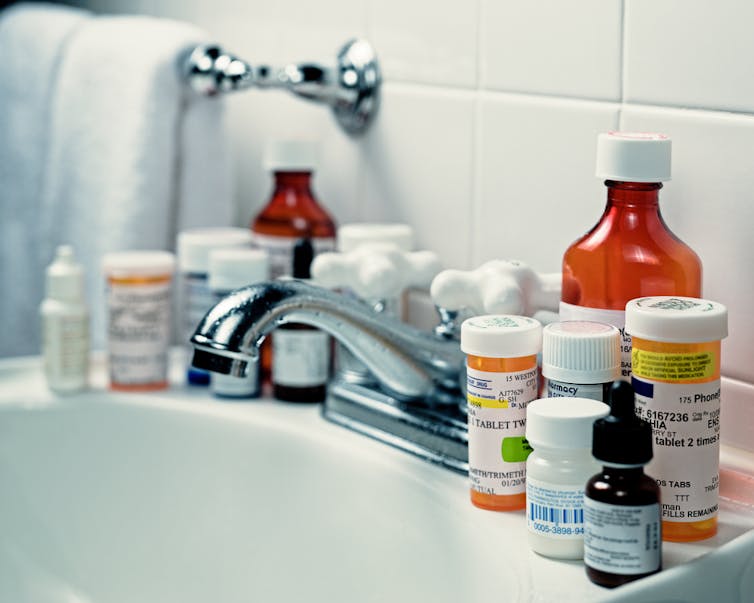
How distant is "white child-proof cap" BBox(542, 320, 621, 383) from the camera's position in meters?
0.54

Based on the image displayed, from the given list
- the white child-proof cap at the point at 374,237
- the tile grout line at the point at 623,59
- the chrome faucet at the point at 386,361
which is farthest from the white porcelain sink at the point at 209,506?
the tile grout line at the point at 623,59

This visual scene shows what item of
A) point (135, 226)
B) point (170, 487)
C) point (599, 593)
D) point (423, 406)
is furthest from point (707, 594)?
point (135, 226)

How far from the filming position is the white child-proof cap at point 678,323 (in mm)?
503

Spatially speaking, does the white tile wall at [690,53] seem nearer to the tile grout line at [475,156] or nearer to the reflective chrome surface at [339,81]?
the tile grout line at [475,156]

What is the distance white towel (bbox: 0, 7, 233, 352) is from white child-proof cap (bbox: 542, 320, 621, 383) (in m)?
0.48

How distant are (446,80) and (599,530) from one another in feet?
1.21

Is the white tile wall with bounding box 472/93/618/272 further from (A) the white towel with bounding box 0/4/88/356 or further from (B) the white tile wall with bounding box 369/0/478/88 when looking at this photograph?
(A) the white towel with bounding box 0/4/88/356

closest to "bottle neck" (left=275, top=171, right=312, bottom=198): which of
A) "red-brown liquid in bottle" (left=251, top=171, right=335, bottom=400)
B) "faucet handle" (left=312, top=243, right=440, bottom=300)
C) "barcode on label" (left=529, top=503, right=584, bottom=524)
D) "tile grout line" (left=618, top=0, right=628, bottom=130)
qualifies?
"red-brown liquid in bottle" (left=251, top=171, right=335, bottom=400)

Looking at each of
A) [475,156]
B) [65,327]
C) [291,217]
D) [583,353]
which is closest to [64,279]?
[65,327]

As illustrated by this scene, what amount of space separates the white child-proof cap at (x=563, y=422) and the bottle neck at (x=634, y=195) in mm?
108

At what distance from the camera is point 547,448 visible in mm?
514

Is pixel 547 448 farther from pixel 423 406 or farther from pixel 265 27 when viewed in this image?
pixel 265 27

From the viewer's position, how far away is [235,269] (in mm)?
768

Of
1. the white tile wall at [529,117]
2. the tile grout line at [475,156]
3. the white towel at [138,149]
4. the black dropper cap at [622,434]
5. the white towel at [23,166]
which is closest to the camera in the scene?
the black dropper cap at [622,434]
